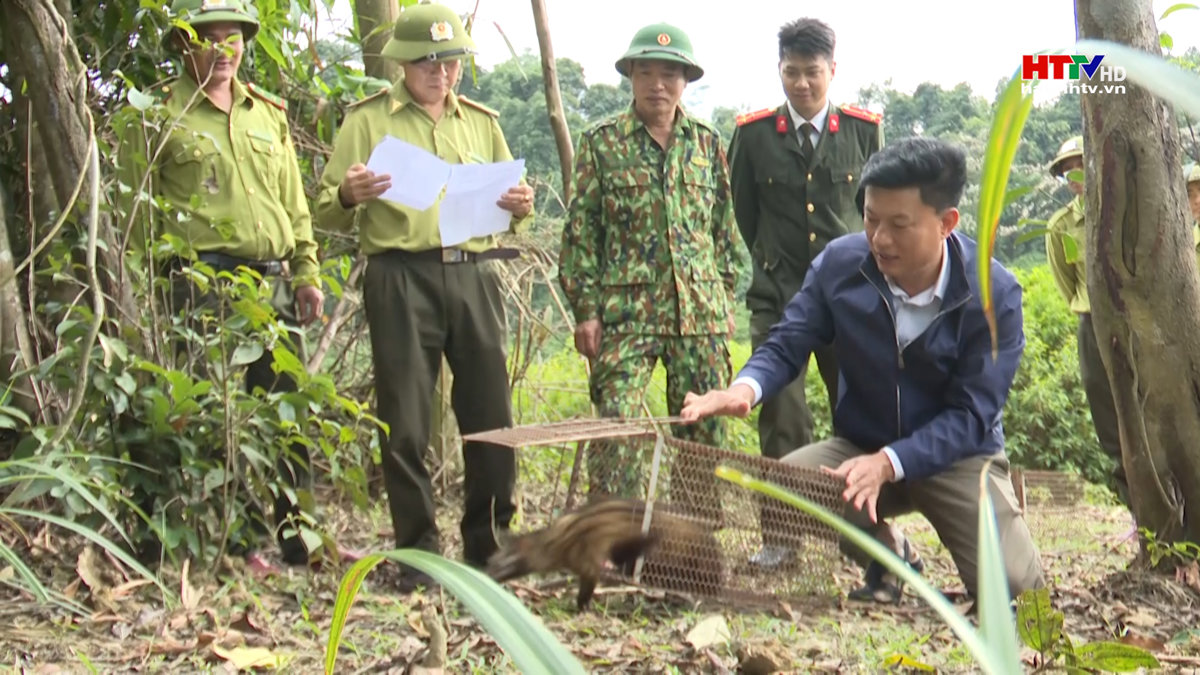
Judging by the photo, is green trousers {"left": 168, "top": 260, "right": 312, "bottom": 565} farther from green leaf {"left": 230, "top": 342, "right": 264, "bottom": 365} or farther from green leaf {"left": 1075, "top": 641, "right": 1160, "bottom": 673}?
green leaf {"left": 1075, "top": 641, "right": 1160, "bottom": 673}

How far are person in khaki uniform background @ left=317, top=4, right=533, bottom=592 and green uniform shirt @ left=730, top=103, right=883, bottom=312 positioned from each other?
99 cm

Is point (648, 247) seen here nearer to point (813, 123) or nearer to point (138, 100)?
point (813, 123)

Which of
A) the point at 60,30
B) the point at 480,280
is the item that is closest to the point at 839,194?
the point at 480,280

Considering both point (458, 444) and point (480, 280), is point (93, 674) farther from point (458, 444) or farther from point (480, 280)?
point (458, 444)

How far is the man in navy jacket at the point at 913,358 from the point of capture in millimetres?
3291

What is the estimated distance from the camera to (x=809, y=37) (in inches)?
181

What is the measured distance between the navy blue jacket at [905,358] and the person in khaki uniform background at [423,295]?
0.97 metres

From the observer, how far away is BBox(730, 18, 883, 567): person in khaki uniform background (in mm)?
4602

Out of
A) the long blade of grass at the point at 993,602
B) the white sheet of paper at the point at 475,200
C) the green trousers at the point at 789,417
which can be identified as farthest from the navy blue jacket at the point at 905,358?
the long blade of grass at the point at 993,602

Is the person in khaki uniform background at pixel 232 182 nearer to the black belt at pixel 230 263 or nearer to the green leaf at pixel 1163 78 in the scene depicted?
the black belt at pixel 230 263

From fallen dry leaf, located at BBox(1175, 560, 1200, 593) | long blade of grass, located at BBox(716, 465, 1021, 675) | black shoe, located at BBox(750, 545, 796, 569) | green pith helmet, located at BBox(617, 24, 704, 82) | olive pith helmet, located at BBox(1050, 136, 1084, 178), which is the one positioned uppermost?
green pith helmet, located at BBox(617, 24, 704, 82)

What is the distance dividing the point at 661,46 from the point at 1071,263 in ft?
8.03

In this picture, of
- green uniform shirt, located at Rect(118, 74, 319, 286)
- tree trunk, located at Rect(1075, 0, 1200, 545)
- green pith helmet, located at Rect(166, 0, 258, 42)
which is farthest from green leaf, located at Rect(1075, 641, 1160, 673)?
green pith helmet, located at Rect(166, 0, 258, 42)

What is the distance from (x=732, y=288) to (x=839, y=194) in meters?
0.52
